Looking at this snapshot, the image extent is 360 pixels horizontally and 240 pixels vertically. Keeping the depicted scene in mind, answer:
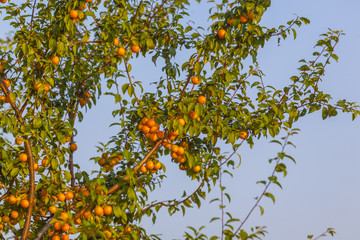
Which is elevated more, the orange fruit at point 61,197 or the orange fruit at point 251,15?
the orange fruit at point 251,15

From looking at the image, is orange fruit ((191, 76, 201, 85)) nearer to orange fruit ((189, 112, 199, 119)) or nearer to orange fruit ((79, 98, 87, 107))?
orange fruit ((189, 112, 199, 119))

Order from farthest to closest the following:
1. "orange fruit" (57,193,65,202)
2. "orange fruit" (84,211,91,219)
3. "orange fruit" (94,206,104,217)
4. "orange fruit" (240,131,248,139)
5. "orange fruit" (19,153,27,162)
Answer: "orange fruit" (240,131,248,139), "orange fruit" (19,153,27,162), "orange fruit" (57,193,65,202), "orange fruit" (84,211,91,219), "orange fruit" (94,206,104,217)

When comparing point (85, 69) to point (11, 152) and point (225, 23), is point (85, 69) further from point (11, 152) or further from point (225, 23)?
point (225, 23)

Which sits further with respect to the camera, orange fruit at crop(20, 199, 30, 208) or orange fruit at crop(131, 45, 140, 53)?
orange fruit at crop(131, 45, 140, 53)

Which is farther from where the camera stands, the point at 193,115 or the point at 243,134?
the point at 243,134

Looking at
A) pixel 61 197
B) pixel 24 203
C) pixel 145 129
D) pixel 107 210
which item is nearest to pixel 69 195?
pixel 61 197

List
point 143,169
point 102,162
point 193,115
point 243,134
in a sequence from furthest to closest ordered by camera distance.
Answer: point 102,162
point 243,134
point 143,169
point 193,115

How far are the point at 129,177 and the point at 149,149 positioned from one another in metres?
0.92

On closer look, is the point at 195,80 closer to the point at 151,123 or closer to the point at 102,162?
the point at 151,123

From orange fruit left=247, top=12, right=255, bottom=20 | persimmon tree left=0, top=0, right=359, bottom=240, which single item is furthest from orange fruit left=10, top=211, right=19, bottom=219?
orange fruit left=247, top=12, right=255, bottom=20

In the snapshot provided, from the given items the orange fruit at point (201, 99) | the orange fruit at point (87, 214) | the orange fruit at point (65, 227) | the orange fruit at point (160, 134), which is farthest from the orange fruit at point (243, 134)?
the orange fruit at point (65, 227)

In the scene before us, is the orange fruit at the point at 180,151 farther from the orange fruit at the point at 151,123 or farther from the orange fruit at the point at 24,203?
the orange fruit at the point at 24,203

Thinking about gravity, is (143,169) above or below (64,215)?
above

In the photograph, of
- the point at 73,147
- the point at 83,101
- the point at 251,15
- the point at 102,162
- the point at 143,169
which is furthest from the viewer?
the point at 83,101
